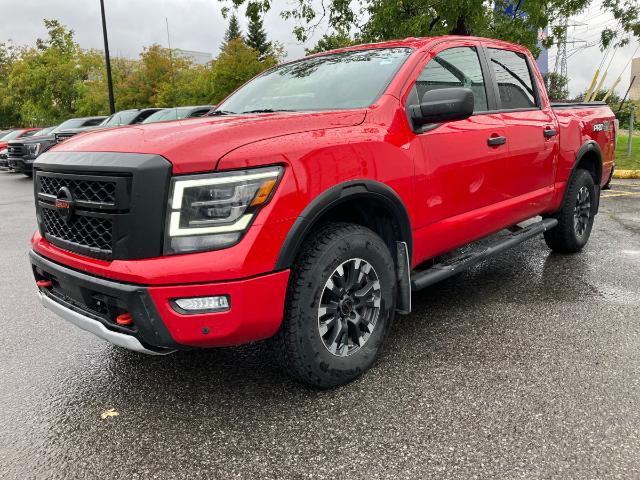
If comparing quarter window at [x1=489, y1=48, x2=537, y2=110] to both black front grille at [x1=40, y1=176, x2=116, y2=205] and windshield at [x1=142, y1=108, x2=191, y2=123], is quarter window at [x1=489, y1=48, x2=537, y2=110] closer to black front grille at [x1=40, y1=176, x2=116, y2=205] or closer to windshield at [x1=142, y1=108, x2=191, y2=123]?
black front grille at [x1=40, y1=176, x2=116, y2=205]

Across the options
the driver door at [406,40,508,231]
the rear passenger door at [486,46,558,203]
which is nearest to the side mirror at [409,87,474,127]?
the driver door at [406,40,508,231]

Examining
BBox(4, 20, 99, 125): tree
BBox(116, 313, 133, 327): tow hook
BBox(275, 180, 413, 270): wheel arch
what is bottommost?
BBox(116, 313, 133, 327): tow hook

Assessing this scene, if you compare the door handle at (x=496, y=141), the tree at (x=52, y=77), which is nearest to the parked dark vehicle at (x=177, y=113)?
the door handle at (x=496, y=141)

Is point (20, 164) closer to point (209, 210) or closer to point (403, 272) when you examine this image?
point (403, 272)

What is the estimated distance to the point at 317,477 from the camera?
215cm

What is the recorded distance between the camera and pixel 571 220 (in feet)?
16.6

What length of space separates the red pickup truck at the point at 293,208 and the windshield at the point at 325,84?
2 centimetres

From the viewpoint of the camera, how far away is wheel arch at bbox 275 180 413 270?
8.05 ft

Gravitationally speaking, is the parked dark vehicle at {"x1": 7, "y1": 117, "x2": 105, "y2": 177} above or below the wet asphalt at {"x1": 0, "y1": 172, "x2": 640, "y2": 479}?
above

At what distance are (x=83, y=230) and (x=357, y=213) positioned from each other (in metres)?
1.44

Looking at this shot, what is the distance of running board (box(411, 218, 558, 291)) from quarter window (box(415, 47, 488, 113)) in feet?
3.25

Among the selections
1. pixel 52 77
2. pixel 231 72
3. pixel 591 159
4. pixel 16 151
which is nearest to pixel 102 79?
pixel 52 77

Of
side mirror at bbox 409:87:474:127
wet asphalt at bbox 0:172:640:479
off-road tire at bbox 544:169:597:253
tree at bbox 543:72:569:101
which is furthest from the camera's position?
tree at bbox 543:72:569:101

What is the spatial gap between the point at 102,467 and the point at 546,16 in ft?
41.5
